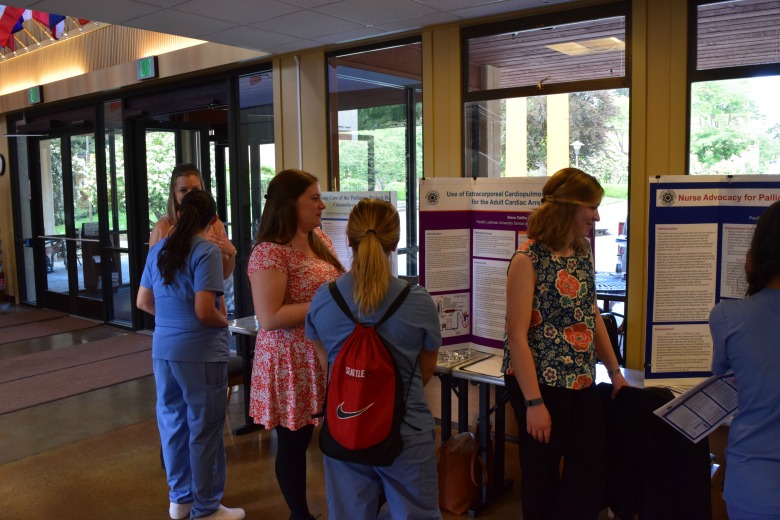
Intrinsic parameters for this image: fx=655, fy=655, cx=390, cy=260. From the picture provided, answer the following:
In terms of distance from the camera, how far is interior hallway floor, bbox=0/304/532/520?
132 inches

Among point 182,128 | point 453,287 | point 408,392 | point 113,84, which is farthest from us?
point 113,84

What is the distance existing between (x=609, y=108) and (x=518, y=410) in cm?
232

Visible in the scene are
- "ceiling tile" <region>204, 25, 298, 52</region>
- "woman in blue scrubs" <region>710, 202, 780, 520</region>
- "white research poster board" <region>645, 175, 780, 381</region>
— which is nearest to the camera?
"woman in blue scrubs" <region>710, 202, 780, 520</region>

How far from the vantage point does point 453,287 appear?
3.25 meters

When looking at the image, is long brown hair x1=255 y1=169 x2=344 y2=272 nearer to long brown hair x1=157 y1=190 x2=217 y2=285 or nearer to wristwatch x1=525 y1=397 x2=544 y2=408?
long brown hair x1=157 y1=190 x2=217 y2=285

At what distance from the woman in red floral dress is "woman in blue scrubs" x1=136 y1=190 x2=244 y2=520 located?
0.31m

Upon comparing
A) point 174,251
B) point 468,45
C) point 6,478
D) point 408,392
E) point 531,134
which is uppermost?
point 468,45

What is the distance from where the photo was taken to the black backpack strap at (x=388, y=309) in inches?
74.5

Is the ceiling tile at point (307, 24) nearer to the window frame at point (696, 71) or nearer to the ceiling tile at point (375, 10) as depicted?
the ceiling tile at point (375, 10)

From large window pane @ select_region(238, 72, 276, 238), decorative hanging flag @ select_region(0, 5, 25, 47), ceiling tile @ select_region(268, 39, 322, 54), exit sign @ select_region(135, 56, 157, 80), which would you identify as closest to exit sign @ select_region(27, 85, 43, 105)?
decorative hanging flag @ select_region(0, 5, 25, 47)

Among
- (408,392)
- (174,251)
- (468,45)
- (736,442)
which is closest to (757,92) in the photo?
(468,45)

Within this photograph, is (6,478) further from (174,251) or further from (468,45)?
(468,45)

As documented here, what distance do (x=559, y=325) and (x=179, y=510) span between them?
6.84 ft

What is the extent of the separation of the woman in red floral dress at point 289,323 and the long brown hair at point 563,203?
0.90 m
